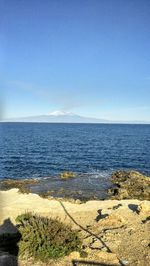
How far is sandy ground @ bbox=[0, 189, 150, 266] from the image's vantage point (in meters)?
17.0

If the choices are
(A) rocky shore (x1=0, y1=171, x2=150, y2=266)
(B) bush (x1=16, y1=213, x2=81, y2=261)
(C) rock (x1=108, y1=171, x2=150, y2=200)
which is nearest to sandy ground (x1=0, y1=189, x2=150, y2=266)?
(A) rocky shore (x1=0, y1=171, x2=150, y2=266)

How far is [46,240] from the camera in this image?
17500 millimetres

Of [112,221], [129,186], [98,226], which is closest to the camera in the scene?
[98,226]

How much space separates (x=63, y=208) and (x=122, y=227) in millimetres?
5868

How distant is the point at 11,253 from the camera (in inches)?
690

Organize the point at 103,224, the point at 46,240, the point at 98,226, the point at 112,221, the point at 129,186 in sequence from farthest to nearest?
the point at 129,186 → the point at 112,221 → the point at 103,224 → the point at 98,226 → the point at 46,240

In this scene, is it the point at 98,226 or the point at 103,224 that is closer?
the point at 98,226

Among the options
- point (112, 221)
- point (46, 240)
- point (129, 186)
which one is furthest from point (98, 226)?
point (129, 186)

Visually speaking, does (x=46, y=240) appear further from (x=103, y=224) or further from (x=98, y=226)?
(x=103, y=224)

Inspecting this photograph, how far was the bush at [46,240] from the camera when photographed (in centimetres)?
1688

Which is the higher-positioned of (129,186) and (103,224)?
(103,224)

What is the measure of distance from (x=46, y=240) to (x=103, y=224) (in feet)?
17.3

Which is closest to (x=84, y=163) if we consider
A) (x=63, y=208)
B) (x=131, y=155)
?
(x=131, y=155)

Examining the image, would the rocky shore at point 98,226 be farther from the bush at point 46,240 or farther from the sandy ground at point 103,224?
the bush at point 46,240
